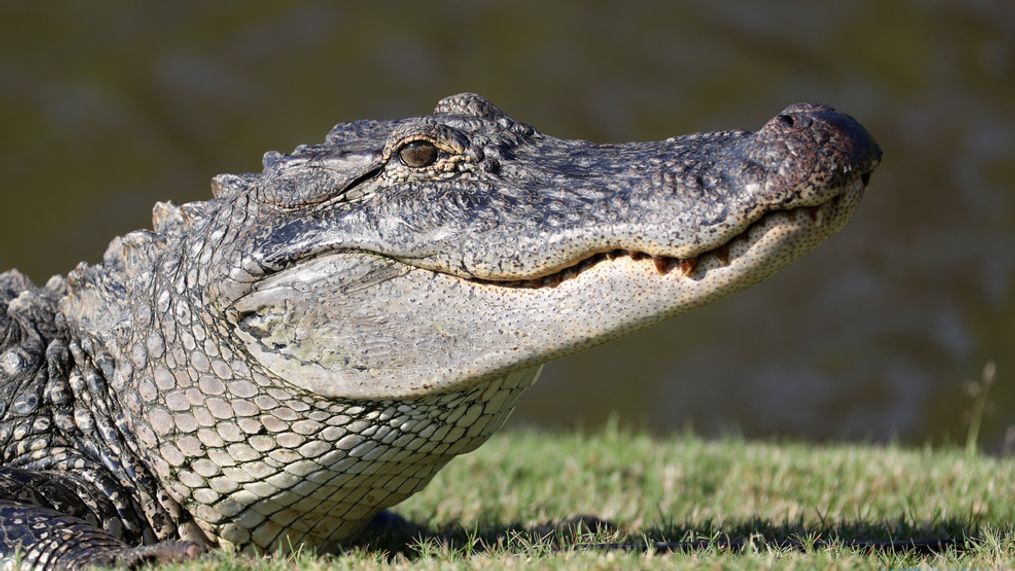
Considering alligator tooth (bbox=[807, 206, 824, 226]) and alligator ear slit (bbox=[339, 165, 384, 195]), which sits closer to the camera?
alligator tooth (bbox=[807, 206, 824, 226])

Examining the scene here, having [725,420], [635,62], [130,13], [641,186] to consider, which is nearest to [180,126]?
[130,13]

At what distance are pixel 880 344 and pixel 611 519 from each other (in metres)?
7.60

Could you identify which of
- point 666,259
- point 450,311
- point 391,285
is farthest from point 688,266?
point 391,285

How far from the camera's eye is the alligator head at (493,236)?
8.71ft

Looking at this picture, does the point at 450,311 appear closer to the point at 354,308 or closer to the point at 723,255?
the point at 354,308

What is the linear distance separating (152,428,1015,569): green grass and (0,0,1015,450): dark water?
474cm

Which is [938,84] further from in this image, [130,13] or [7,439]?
[7,439]

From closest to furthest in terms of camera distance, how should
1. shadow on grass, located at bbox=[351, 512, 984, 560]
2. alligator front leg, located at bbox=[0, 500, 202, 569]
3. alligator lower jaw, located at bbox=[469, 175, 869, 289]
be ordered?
1. alligator lower jaw, located at bbox=[469, 175, 869, 289]
2. alligator front leg, located at bbox=[0, 500, 202, 569]
3. shadow on grass, located at bbox=[351, 512, 984, 560]

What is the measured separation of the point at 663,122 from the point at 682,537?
8.28 metres

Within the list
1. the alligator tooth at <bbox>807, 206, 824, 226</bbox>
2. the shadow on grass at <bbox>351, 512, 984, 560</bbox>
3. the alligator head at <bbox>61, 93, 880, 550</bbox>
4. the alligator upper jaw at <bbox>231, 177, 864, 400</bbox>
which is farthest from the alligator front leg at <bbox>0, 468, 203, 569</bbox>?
the alligator tooth at <bbox>807, 206, 824, 226</bbox>

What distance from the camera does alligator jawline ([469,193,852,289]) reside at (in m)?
2.65

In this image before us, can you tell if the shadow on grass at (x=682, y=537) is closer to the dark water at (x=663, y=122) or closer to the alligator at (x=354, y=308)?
the alligator at (x=354, y=308)

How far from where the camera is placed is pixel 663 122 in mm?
11406

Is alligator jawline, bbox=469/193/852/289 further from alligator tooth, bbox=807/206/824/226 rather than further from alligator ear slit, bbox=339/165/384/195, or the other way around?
alligator ear slit, bbox=339/165/384/195
